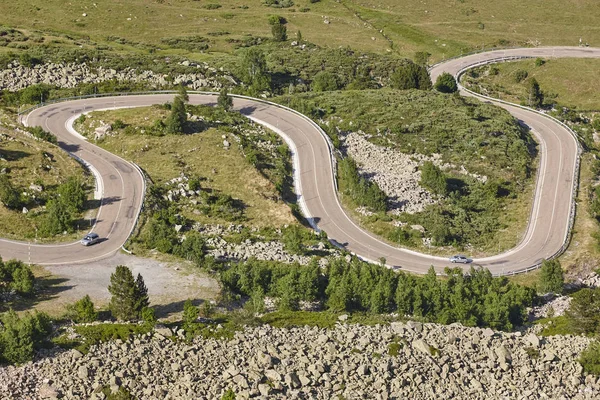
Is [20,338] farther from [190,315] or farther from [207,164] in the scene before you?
[207,164]

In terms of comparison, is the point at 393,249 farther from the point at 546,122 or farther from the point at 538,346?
the point at 546,122

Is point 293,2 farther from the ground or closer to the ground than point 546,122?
farther from the ground

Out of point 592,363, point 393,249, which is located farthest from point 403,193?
point 592,363

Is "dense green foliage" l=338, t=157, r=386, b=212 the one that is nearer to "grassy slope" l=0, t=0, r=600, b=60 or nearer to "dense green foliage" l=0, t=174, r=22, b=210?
"dense green foliage" l=0, t=174, r=22, b=210

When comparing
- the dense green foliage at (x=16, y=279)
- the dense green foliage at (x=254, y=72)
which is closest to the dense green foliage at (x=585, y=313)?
the dense green foliage at (x=16, y=279)

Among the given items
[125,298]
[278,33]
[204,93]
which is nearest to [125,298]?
[125,298]

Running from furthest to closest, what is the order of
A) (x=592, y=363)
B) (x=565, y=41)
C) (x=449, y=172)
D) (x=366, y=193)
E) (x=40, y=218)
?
(x=565, y=41), (x=449, y=172), (x=366, y=193), (x=40, y=218), (x=592, y=363)

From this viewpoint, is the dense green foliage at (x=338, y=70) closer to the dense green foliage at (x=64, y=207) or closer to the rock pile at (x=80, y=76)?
the rock pile at (x=80, y=76)

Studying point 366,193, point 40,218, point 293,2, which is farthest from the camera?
point 293,2
